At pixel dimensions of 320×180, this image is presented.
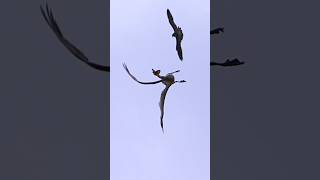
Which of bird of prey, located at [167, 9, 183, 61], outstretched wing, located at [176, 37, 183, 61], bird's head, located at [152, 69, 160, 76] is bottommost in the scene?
bird's head, located at [152, 69, 160, 76]

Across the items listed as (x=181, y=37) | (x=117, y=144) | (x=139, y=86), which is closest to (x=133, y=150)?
(x=117, y=144)

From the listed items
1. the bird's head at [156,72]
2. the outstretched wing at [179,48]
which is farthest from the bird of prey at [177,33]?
the bird's head at [156,72]

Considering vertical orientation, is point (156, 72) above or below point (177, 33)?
below

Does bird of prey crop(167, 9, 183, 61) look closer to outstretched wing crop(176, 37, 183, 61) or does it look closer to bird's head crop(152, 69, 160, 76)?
outstretched wing crop(176, 37, 183, 61)

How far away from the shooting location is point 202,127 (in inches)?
151

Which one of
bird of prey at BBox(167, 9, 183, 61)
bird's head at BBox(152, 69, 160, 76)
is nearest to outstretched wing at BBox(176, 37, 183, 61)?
bird of prey at BBox(167, 9, 183, 61)

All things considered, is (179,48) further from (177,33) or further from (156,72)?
(156,72)

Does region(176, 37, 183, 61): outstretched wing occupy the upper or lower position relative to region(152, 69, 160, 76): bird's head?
upper

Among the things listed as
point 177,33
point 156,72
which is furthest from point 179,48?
point 156,72

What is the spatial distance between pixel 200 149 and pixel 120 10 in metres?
1.00
